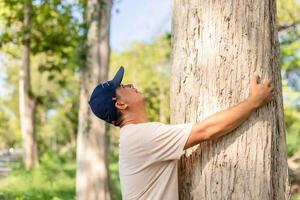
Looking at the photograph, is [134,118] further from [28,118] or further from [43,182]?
[28,118]

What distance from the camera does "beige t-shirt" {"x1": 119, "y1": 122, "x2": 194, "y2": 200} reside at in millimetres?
3279

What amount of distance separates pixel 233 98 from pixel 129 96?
0.62 meters

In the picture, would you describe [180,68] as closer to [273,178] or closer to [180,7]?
[180,7]

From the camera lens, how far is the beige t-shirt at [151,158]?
3.28 m

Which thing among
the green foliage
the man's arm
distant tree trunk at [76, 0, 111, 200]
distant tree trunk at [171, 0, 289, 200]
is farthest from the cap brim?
the green foliage

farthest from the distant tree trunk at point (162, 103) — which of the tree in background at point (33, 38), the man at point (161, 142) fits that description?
the man at point (161, 142)

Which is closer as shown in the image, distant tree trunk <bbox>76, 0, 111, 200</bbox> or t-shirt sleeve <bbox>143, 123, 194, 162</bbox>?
t-shirt sleeve <bbox>143, 123, 194, 162</bbox>

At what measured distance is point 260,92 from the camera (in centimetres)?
333

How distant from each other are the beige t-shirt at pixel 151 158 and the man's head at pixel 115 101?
13cm

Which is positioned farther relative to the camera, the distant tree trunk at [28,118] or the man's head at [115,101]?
the distant tree trunk at [28,118]

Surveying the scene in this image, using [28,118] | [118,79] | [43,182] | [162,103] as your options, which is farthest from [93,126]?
[162,103]

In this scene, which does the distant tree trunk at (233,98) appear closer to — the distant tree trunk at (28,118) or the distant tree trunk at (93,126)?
the distant tree trunk at (93,126)

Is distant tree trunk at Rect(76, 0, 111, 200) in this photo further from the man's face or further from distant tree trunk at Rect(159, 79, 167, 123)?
distant tree trunk at Rect(159, 79, 167, 123)

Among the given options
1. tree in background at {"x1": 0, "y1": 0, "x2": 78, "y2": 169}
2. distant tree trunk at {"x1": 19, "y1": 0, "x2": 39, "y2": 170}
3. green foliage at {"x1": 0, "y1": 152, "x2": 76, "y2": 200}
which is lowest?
green foliage at {"x1": 0, "y1": 152, "x2": 76, "y2": 200}
